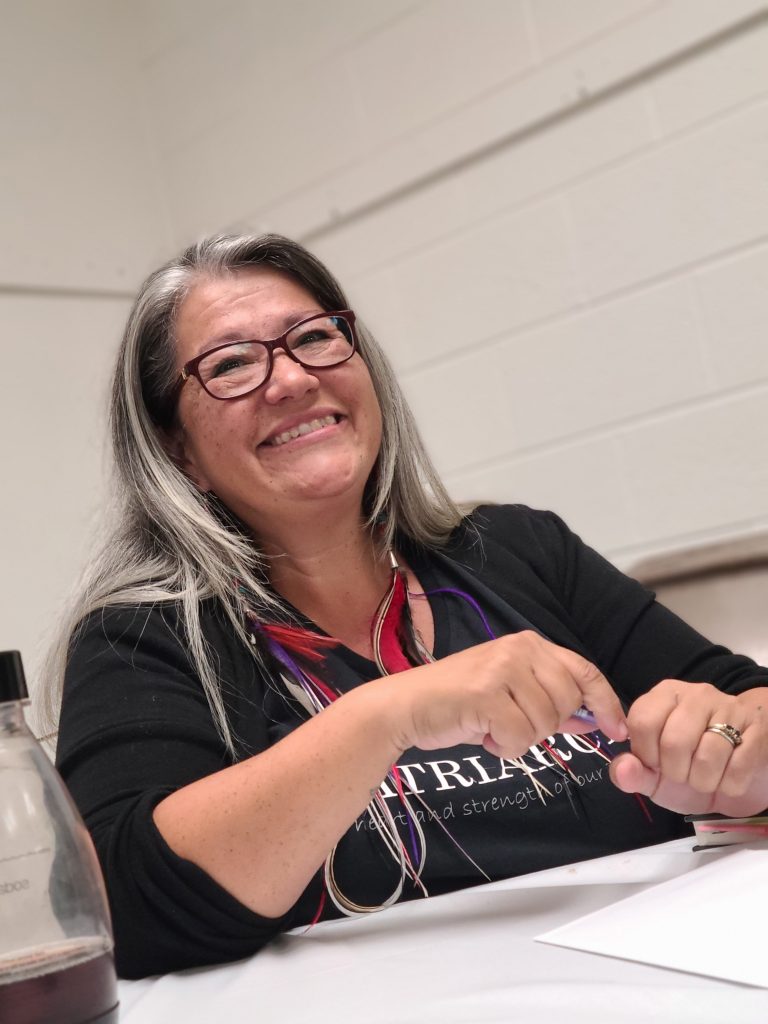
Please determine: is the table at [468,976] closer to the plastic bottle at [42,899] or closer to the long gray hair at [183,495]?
the plastic bottle at [42,899]

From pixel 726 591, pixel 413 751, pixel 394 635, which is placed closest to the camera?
pixel 413 751

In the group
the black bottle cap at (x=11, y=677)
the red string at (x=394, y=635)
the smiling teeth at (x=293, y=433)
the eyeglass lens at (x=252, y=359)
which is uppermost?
the eyeglass lens at (x=252, y=359)

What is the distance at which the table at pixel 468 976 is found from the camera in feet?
2.06

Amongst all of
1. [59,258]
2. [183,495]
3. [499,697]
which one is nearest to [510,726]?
[499,697]

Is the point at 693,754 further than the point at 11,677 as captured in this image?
Yes

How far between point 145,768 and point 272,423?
53 cm

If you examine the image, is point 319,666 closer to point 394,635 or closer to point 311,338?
point 394,635

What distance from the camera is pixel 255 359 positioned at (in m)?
1.44

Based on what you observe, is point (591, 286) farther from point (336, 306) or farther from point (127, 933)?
point (127, 933)

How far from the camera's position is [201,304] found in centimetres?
150

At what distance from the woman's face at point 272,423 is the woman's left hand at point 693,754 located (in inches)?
21.6

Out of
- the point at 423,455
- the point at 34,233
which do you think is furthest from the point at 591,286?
the point at 34,233

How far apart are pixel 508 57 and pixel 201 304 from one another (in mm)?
1222

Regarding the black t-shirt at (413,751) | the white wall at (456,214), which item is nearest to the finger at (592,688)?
the black t-shirt at (413,751)
